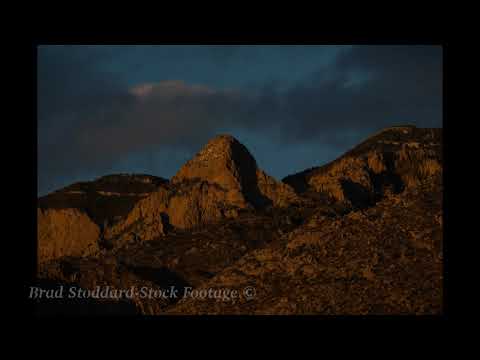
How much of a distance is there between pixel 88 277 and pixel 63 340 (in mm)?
19144

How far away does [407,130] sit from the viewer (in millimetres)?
58000

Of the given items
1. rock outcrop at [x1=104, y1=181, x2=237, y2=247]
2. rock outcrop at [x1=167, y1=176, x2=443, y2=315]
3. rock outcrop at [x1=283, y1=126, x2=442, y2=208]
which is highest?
rock outcrop at [x1=283, y1=126, x2=442, y2=208]

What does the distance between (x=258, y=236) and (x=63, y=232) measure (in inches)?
1240

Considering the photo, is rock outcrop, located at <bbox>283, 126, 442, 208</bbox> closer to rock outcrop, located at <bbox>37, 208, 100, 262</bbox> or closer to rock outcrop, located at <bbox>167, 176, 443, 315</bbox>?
rock outcrop, located at <bbox>167, 176, 443, 315</bbox>

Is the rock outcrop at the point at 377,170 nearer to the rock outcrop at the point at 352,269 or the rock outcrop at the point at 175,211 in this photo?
the rock outcrop at the point at 175,211

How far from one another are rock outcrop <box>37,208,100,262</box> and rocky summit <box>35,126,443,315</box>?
0.10 metres

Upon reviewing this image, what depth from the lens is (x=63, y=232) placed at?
6906 centimetres

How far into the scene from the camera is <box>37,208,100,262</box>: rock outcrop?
2675 inches

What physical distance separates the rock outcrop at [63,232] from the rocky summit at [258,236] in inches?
4.1

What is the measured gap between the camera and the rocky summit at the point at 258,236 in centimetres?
2423

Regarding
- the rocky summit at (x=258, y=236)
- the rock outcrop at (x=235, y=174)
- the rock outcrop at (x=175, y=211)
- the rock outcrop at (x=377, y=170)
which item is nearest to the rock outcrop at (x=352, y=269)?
the rocky summit at (x=258, y=236)

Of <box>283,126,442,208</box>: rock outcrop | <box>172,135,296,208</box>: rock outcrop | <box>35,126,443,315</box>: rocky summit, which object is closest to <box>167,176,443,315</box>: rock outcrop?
<box>35,126,443,315</box>: rocky summit
